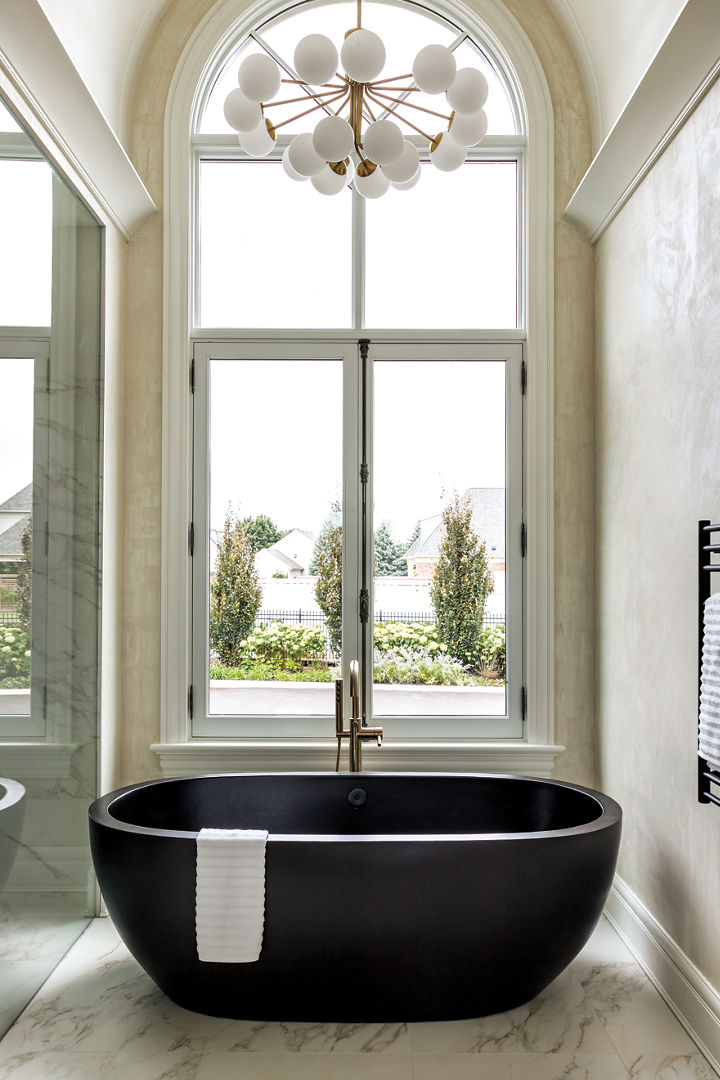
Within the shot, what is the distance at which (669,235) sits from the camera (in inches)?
91.2

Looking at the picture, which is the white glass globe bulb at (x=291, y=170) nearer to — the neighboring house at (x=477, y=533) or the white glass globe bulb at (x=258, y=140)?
the white glass globe bulb at (x=258, y=140)

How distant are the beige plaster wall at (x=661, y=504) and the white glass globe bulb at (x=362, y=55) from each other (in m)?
0.83

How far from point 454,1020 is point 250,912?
637mm

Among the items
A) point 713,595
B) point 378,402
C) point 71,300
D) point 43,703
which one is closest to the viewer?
point 713,595

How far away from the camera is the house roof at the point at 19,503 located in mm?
2053

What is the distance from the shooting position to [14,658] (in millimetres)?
2084

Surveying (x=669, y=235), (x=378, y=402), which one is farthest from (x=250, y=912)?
(x=669, y=235)

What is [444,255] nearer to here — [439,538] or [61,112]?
[439,538]

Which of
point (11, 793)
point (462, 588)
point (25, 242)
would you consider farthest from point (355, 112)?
point (11, 793)

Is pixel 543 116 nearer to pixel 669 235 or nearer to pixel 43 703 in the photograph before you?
pixel 669 235

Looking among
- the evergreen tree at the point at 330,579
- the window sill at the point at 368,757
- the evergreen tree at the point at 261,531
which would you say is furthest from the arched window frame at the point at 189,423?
the evergreen tree at the point at 330,579

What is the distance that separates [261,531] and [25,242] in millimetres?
1296

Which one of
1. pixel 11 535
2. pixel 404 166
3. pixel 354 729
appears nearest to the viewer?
pixel 11 535

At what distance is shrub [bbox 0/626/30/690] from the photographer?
2.02 m
